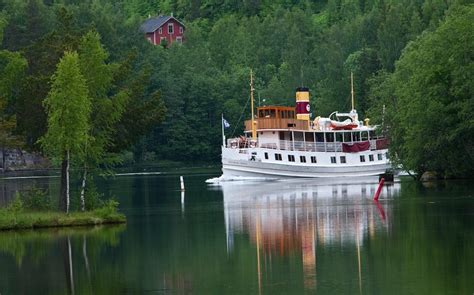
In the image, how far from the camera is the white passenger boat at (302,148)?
90.0 meters

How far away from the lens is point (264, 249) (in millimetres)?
39250

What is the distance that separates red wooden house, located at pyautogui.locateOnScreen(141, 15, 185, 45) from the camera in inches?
6471

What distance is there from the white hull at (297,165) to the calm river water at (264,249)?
25.7m

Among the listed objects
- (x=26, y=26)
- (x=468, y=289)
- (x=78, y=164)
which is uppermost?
A: (x=26, y=26)

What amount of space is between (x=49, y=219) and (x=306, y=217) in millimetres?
10079

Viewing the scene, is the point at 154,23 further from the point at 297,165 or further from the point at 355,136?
the point at 297,165

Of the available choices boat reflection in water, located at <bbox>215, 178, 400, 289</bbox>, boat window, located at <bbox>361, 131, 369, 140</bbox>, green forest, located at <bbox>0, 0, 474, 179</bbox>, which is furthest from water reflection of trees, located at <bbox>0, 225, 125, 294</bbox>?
boat window, located at <bbox>361, 131, 369, 140</bbox>

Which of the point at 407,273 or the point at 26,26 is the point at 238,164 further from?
the point at 407,273

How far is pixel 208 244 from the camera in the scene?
41.6 metres

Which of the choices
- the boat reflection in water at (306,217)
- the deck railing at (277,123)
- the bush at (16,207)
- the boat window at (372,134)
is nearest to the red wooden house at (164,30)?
the boat window at (372,134)

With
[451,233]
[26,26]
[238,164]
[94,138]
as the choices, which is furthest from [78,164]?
[26,26]

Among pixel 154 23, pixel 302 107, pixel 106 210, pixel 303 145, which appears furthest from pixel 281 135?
pixel 154 23

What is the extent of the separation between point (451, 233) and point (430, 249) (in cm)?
422

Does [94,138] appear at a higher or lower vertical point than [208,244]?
higher
